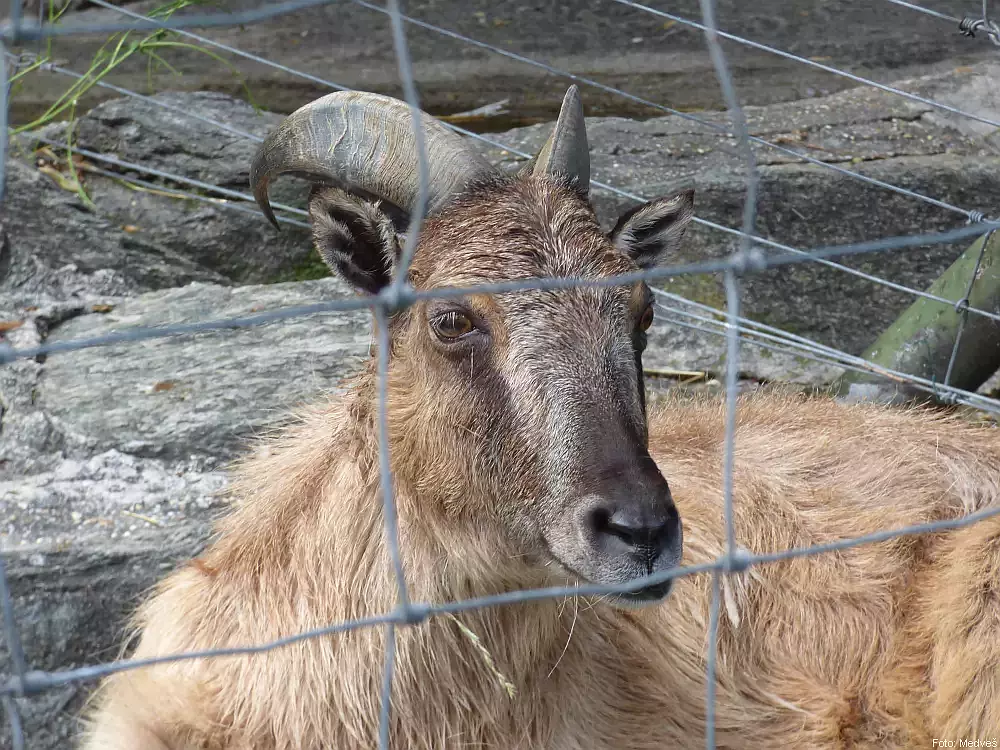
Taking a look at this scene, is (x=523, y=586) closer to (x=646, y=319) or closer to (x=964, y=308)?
(x=646, y=319)

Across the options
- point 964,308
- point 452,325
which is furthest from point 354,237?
point 964,308

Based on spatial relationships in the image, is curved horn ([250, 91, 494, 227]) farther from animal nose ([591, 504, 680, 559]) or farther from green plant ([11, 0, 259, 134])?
green plant ([11, 0, 259, 134])

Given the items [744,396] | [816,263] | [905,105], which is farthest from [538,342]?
[905,105]

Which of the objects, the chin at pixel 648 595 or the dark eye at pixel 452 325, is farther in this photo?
the dark eye at pixel 452 325

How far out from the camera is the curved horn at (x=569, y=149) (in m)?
3.71

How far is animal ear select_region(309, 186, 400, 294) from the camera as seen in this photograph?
330 cm

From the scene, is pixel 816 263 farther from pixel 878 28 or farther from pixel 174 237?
pixel 878 28

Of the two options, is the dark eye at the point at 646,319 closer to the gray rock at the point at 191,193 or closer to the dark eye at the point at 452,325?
the dark eye at the point at 452,325

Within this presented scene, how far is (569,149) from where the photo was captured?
3.72m

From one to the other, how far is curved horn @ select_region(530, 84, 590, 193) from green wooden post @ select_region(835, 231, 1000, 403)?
2.51 metres

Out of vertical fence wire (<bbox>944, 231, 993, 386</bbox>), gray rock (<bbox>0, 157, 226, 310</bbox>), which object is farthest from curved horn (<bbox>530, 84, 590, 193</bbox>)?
gray rock (<bbox>0, 157, 226, 310</bbox>)

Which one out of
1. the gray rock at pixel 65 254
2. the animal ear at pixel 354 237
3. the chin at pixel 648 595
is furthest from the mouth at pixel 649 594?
the gray rock at pixel 65 254

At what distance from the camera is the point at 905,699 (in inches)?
154

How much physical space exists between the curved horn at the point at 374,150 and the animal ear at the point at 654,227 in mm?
520
